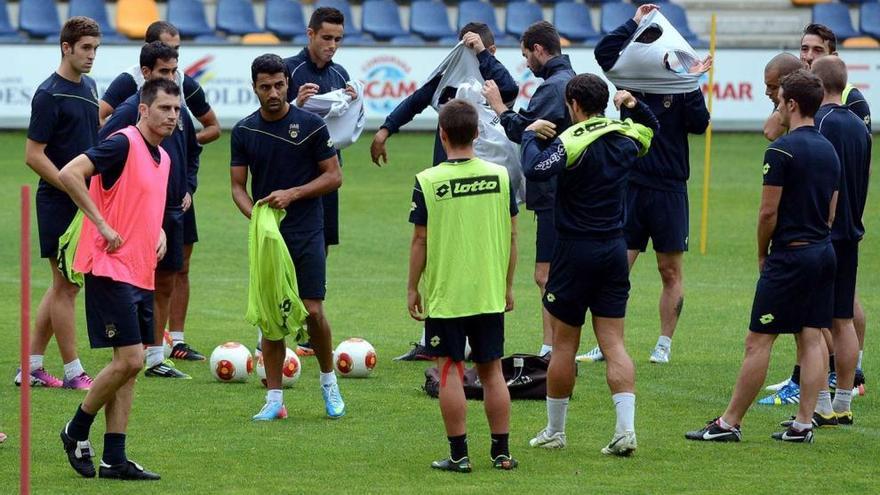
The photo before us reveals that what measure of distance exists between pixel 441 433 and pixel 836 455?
2.15m

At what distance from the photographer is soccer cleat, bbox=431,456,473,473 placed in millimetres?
7660

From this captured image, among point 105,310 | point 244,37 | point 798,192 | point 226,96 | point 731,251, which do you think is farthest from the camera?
point 244,37

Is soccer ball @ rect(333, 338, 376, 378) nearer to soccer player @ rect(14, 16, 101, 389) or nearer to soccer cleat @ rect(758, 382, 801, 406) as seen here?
soccer player @ rect(14, 16, 101, 389)

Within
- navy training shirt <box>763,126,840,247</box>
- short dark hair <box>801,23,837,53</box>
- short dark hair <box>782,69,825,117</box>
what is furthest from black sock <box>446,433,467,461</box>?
short dark hair <box>801,23,837,53</box>

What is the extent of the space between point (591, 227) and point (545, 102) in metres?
2.13

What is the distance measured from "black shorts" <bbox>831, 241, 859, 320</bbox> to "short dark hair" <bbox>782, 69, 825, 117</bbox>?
1.10 m

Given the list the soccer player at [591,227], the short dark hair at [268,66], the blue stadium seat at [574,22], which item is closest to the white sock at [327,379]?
the soccer player at [591,227]

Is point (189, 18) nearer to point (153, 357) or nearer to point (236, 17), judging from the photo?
point (236, 17)

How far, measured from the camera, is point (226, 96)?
2572 centimetres

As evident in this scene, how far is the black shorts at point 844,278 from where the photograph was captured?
899 cm

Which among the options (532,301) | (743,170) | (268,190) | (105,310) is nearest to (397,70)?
(743,170)

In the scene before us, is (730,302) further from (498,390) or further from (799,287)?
(498,390)

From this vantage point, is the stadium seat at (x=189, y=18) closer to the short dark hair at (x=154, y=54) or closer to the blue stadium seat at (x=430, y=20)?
the blue stadium seat at (x=430, y=20)

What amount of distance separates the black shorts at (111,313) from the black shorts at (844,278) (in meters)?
4.13
